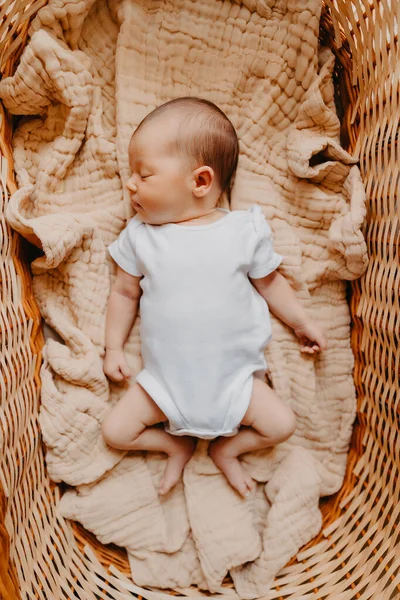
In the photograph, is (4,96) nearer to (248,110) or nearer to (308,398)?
(248,110)

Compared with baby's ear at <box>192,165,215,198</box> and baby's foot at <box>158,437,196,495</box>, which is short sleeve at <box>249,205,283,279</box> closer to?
baby's ear at <box>192,165,215,198</box>

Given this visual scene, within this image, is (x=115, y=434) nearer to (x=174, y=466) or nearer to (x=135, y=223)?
(x=174, y=466)

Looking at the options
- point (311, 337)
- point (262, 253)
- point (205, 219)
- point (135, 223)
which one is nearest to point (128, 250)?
point (135, 223)

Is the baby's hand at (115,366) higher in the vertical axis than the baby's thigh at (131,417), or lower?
higher

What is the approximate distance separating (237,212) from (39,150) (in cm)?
45

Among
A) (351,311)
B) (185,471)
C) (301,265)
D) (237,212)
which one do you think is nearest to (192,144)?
(237,212)

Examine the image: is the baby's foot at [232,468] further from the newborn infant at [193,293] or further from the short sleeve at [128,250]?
the short sleeve at [128,250]

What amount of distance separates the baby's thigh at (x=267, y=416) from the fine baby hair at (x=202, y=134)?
44cm

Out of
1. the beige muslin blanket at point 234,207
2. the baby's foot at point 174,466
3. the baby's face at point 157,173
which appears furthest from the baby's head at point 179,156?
the baby's foot at point 174,466

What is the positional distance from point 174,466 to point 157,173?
60 cm

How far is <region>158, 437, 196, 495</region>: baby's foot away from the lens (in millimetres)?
1174

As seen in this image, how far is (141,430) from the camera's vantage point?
115cm

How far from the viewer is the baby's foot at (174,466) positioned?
46.2 inches

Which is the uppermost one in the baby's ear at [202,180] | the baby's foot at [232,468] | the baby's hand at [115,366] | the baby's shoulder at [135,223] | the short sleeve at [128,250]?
the baby's ear at [202,180]
